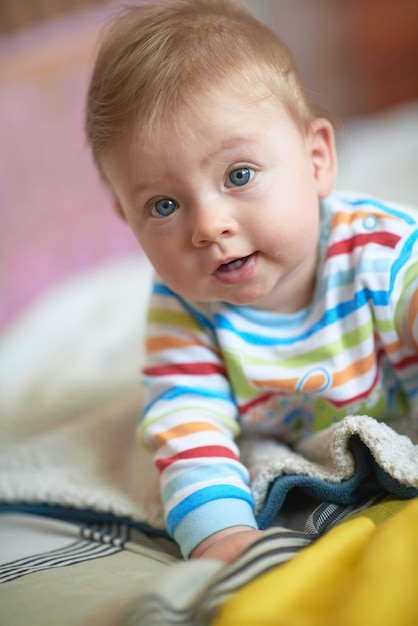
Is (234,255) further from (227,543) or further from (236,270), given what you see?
(227,543)

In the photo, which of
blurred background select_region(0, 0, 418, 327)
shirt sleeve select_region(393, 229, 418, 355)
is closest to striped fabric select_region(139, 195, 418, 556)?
shirt sleeve select_region(393, 229, 418, 355)

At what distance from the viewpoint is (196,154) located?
68 cm

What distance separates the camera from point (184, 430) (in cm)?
77

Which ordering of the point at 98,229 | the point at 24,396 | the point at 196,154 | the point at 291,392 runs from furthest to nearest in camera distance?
1. the point at 98,229
2. the point at 24,396
3. the point at 291,392
4. the point at 196,154

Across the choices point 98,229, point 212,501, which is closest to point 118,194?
point 212,501

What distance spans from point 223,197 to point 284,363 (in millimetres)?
207

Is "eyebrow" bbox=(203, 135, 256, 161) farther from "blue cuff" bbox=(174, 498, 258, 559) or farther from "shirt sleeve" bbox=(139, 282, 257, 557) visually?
"blue cuff" bbox=(174, 498, 258, 559)

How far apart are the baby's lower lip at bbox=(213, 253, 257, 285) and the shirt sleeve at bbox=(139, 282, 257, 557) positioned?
0.11 m

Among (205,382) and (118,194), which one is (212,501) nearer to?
(205,382)

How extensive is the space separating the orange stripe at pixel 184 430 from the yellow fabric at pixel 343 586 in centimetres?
24

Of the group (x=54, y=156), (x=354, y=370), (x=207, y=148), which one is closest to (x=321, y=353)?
(x=354, y=370)

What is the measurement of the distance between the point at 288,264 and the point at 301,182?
8 cm

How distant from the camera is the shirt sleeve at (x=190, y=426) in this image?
2.34 feet

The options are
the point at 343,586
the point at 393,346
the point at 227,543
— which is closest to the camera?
the point at 343,586
